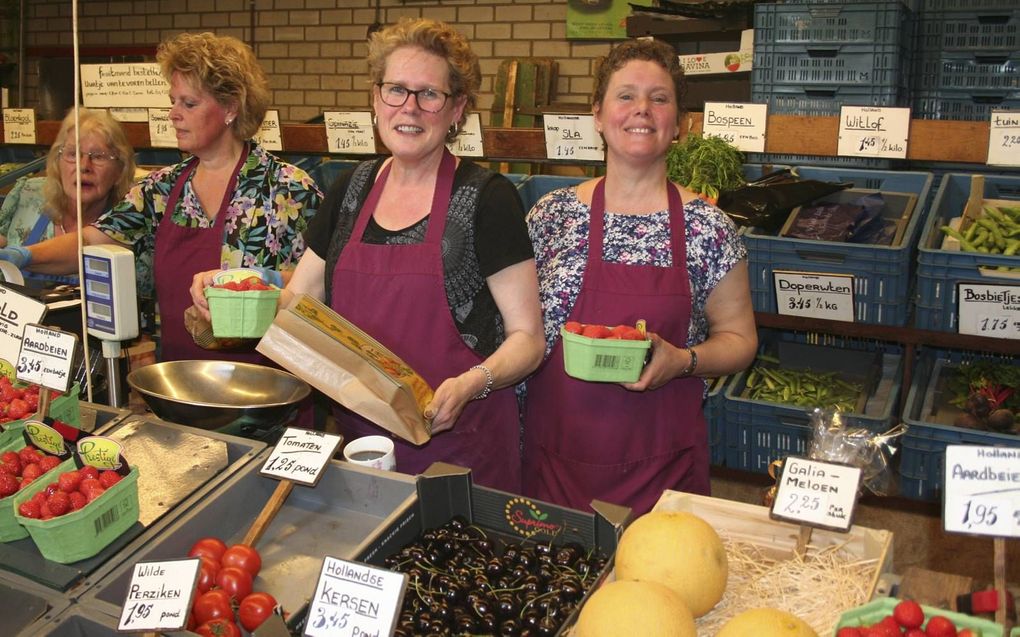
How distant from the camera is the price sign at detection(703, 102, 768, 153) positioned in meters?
3.87

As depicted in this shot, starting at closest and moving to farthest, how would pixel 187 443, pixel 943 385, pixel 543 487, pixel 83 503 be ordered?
1. pixel 83 503
2. pixel 187 443
3. pixel 543 487
4. pixel 943 385

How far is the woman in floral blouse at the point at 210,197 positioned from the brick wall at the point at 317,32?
169 inches

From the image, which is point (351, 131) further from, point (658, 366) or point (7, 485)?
point (7, 485)

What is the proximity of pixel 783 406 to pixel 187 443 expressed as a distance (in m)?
2.44

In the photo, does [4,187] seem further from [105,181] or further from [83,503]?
[83,503]

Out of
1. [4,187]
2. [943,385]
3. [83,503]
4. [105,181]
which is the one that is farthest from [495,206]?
[4,187]

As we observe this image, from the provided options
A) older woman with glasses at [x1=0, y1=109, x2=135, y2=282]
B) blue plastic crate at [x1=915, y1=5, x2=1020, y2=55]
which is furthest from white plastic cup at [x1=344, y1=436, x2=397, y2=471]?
blue plastic crate at [x1=915, y1=5, x2=1020, y2=55]

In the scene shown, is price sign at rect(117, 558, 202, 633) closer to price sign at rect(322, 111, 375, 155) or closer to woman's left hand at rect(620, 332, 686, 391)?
woman's left hand at rect(620, 332, 686, 391)

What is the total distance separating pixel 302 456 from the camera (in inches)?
75.9

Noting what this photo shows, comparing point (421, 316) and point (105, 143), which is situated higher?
point (105, 143)

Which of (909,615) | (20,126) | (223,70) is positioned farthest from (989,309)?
(20,126)

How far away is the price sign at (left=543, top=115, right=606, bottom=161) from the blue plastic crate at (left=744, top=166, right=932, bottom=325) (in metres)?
A: 0.74

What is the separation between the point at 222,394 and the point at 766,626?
1.55 m

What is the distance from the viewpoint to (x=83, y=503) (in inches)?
69.9
